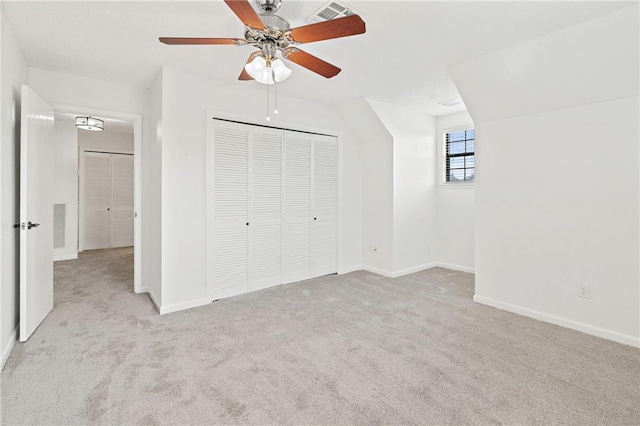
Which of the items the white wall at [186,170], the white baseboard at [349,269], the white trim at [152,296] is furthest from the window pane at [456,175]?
the white trim at [152,296]

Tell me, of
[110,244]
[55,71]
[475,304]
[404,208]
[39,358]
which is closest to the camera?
[39,358]

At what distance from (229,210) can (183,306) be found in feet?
3.65

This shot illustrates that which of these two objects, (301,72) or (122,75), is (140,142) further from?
(301,72)

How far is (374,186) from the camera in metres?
4.79

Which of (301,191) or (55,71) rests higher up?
(55,71)

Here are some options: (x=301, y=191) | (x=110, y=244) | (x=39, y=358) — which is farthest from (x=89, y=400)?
(x=110, y=244)

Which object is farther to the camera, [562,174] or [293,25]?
[562,174]

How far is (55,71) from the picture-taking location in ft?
10.5

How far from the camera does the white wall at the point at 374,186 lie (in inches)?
176

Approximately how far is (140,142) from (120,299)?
1813mm

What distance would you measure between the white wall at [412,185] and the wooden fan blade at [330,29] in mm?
2495

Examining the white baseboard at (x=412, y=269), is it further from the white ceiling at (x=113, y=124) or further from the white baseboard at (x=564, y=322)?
the white ceiling at (x=113, y=124)

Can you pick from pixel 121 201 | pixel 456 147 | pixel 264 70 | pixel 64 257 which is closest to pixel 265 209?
pixel 264 70

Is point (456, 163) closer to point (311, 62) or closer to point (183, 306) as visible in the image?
point (311, 62)
